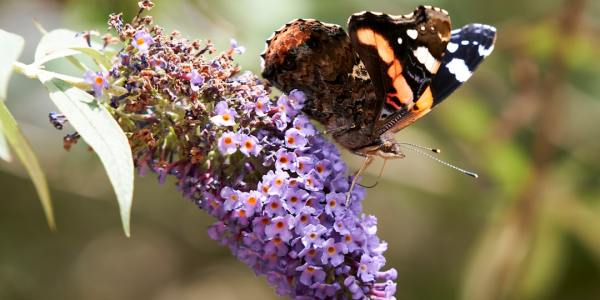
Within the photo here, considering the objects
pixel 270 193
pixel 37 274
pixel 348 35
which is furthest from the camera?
pixel 37 274

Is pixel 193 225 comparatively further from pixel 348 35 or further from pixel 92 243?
pixel 348 35

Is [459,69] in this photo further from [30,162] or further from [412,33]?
[30,162]

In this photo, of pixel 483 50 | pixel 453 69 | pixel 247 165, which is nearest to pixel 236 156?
pixel 247 165

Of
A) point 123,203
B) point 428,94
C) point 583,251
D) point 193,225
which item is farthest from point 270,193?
point 583,251

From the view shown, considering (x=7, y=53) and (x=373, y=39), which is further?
(x=373, y=39)

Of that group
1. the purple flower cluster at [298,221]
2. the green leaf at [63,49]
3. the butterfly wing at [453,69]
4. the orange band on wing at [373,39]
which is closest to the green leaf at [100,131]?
the green leaf at [63,49]
